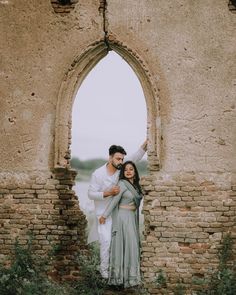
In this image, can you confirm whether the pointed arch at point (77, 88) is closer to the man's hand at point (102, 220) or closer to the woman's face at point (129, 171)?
the woman's face at point (129, 171)

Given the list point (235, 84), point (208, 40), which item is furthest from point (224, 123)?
point (208, 40)

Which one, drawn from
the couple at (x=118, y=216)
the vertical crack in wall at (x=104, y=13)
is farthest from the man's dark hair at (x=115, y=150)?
the vertical crack in wall at (x=104, y=13)

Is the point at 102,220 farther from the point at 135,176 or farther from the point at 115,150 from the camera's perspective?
the point at 115,150

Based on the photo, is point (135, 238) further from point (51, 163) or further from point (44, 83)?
point (44, 83)

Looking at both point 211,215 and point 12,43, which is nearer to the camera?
point 211,215

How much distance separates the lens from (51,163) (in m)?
7.41

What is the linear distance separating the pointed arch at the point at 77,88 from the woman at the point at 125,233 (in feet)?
1.40

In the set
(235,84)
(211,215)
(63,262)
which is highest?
(235,84)

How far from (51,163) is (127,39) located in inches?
76.9

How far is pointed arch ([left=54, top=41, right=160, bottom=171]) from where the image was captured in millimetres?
7227

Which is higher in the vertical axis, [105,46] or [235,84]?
[105,46]

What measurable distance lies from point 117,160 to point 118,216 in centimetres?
74

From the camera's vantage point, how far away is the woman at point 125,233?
6.96 m

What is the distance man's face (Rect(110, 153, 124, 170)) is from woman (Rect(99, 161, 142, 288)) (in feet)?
0.46
